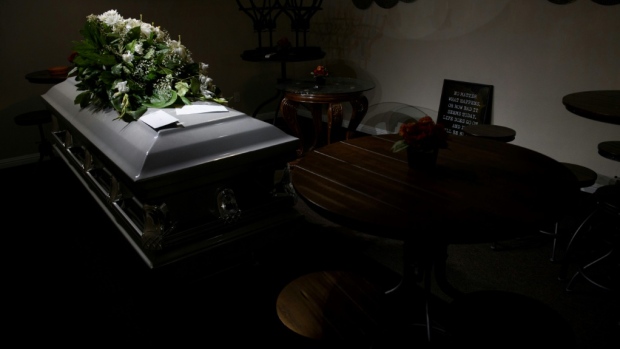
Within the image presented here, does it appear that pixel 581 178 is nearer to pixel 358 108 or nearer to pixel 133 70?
pixel 358 108

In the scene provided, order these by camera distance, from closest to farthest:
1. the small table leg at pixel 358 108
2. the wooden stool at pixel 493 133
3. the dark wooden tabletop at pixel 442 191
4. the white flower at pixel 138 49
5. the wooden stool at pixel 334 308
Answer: the dark wooden tabletop at pixel 442 191, the wooden stool at pixel 334 308, the white flower at pixel 138 49, the wooden stool at pixel 493 133, the small table leg at pixel 358 108

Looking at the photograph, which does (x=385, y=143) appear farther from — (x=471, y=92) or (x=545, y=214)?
(x=471, y=92)

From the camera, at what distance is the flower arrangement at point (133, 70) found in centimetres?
215

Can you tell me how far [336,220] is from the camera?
4.68 ft

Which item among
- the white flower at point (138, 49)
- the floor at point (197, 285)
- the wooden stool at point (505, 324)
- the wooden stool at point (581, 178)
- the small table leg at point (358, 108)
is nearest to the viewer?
the wooden stool at point (505, 324)

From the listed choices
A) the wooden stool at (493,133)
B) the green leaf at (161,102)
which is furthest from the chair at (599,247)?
the green leaf at (161,102)

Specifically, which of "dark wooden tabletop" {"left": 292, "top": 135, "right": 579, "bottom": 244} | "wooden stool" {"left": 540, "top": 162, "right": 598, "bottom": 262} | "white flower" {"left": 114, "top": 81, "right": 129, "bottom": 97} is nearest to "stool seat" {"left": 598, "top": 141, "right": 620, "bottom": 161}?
"wooden stool" {"left": 540, "top": 162, "right": 598, "bottom": 262}

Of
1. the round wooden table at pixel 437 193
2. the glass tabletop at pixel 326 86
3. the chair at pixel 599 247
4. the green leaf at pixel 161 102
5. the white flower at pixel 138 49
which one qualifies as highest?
the white flower at pixel 138 49

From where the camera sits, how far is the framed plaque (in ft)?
12.8

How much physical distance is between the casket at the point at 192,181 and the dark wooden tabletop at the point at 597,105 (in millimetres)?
1526

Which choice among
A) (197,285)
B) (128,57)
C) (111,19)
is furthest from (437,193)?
(111,19)

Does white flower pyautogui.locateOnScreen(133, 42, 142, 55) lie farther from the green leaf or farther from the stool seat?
the stool seat

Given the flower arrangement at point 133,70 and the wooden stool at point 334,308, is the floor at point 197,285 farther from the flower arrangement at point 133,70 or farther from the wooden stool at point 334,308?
the flower arrangement at point 133,70

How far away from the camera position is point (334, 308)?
1.57 meters
